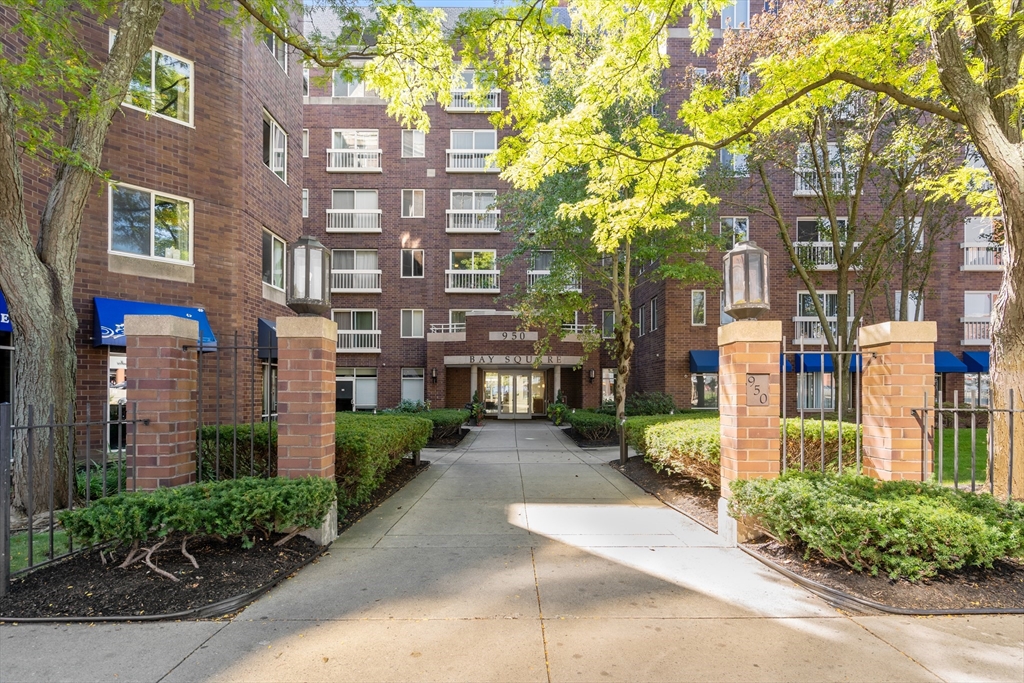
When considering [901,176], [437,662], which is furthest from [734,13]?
[437,662]

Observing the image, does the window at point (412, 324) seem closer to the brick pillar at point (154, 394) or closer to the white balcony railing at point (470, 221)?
the white balcony railing at point (470, 221)

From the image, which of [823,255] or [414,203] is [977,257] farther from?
[414,203]

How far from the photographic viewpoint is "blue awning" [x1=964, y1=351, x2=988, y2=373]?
2122cm

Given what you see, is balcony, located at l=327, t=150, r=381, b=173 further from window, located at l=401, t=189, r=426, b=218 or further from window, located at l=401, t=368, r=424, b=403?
window, located at l=401, t=368, r=424, b=403

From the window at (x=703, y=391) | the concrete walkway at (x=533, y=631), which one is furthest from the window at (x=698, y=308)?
the concrete walkway at (x=533, y=631)

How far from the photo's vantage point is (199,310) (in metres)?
12.0

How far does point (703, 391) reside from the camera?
70.6 feet

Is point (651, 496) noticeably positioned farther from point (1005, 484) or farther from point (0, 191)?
point (0, 191)

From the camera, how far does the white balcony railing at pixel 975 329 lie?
21.5m

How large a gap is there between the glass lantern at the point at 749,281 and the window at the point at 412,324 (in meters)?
23.1

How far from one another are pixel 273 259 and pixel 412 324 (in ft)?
43.4

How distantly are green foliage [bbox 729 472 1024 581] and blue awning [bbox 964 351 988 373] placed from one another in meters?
21.6

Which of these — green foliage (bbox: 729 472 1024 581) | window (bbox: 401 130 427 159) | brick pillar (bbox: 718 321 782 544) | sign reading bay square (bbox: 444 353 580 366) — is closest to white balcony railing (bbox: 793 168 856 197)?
sign reading bay square (bbox: 444 353 580 366)

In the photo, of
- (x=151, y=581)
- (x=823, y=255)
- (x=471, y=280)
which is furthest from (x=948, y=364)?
(x=151, y=581)
